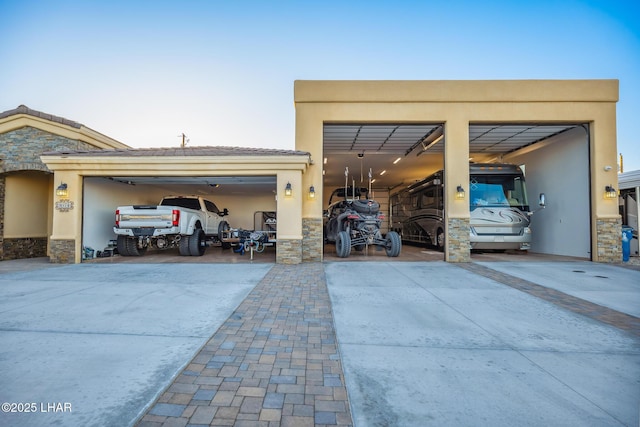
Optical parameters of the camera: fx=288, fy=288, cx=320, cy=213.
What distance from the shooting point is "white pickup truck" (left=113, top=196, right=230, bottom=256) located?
26.7 ft

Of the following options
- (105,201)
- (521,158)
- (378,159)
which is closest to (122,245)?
(105,201)

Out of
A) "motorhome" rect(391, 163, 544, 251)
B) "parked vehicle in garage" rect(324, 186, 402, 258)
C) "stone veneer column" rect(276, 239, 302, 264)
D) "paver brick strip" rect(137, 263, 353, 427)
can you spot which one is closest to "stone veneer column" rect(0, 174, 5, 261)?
"stone veneer column" rect(276, 239, 302, 264)

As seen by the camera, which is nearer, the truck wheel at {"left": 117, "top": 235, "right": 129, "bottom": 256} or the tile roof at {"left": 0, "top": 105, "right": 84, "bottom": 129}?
the tile roof at {"left": 0, "top": 105, "right": 84, "bottom": 129}

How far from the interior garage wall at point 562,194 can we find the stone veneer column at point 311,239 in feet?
27.8

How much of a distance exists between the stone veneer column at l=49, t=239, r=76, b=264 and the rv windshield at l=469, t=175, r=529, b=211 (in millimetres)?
12427

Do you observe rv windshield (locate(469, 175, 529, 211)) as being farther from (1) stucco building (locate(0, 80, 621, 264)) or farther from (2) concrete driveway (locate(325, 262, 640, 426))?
(2) concrete driveway (locate(325, 262, 640, 426))

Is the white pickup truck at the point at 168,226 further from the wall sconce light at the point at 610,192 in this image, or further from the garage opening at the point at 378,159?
the wall sconce light at the point at 610,192

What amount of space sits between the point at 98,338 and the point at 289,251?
5.45 meters

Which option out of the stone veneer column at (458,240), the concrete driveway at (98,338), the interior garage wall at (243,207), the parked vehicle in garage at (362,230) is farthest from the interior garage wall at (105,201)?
the stone veneer column at (458,240)

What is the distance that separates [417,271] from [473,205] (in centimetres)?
485

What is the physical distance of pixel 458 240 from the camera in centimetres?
863

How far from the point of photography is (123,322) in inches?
128

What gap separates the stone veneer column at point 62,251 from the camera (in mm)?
7929

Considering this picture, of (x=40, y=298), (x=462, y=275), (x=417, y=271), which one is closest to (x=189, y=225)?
(x=40, y=298)
